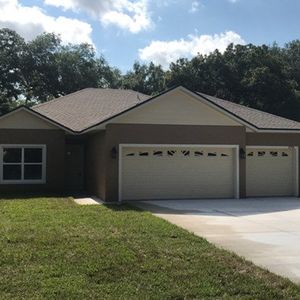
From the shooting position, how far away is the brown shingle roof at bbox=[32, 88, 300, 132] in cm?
2117

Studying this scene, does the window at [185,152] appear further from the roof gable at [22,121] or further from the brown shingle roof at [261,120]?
the roof gable at [22,121]

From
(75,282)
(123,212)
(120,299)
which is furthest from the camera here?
(123,212)

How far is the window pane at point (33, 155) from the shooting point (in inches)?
859

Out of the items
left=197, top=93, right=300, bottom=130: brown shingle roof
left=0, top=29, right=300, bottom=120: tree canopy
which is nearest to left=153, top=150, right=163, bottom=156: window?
left=197, top=93, right=300, bottom=130: brown shingle roof

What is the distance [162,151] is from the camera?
1930 centimetres

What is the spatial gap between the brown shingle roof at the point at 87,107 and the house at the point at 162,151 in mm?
156

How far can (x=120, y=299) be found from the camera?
623 cm

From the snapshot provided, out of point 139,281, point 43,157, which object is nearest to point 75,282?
point 139,281

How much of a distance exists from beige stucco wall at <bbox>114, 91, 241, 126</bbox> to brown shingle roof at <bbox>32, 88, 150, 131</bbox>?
7.45ft

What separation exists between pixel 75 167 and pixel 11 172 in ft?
12.0

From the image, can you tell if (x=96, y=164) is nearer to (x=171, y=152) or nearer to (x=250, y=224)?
(x=171, y=152)

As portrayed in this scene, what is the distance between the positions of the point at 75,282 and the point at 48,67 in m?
41.6

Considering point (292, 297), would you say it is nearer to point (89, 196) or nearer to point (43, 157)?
point (89, 196)

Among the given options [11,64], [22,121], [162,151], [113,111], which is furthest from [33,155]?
[11,64]
